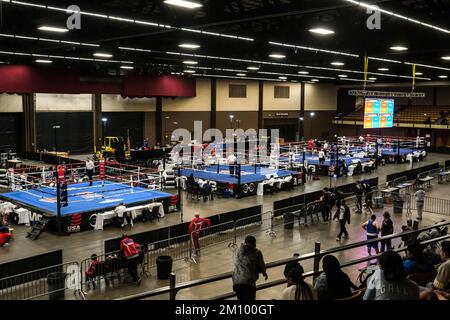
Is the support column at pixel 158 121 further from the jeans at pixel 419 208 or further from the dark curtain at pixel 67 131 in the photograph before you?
the jeans at pixel 419 208

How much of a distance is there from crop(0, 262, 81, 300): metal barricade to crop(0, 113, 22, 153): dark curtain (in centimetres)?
2576

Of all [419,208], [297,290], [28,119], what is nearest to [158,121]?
[28,119]

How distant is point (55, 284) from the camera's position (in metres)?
11.0

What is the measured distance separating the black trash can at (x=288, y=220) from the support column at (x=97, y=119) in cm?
2407

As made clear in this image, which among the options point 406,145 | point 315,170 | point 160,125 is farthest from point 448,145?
point 160,125

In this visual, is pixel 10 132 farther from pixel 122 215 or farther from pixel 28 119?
pixel 122 215

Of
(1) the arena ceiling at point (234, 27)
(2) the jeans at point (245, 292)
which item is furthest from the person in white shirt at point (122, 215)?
(2) the jeans at point (245, 292)

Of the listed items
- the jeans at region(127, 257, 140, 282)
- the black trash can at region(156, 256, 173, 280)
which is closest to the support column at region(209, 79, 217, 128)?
the black trash can at region(156, 256, 173, 280)

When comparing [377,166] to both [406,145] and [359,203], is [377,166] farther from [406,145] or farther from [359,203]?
[359,203]

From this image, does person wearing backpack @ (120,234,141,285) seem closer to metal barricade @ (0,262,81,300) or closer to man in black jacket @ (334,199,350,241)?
metal barricade @ (0,262,81,300)

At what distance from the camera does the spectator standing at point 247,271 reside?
596 centimetres

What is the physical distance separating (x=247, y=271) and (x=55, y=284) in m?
6.69

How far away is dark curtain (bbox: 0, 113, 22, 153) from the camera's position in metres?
34.7

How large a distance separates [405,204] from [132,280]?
605 inches
